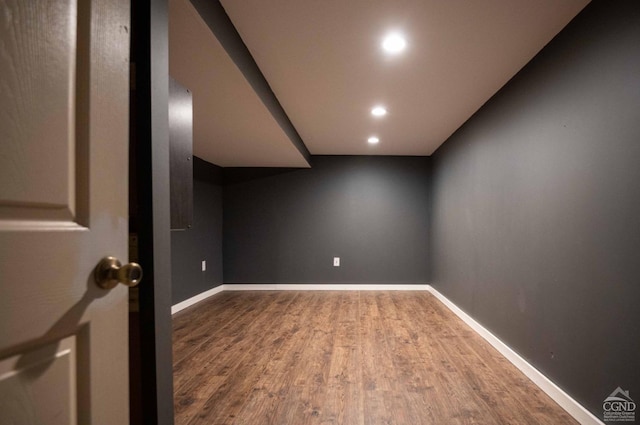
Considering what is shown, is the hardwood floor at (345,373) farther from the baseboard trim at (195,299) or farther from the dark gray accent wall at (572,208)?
the dark gray accent wall at (572,208)

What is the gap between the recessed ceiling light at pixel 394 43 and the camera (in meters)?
1.89

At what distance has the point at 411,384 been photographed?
2.05m

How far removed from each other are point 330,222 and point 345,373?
10.1 feet

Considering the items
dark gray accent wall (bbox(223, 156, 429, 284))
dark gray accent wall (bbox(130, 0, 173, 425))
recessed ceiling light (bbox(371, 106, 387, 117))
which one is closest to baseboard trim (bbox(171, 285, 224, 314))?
dark gray accent wall (bbox(223, 156, 429, 284))

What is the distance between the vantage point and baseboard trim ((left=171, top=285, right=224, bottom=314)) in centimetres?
382

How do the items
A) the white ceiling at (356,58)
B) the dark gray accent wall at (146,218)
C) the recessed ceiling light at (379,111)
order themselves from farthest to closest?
1. the recessed ceiling light at (379,111)
2. the white ceiling at (356,58)
3. the dark gray accent wall at (146,218)

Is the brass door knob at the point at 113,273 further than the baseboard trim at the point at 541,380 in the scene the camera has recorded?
No

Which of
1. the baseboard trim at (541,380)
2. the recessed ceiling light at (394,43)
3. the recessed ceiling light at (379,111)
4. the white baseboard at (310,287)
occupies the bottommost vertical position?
the white baseboard at (310,287)

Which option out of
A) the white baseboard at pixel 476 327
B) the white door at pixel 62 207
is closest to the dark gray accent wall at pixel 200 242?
the white baseboard at pixel 476 327

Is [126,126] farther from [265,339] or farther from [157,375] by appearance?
[265,339]

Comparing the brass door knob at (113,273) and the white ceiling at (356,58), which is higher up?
the white ceiling at (356,58)

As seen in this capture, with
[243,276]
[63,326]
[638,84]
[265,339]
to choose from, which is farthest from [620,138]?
[243,276]

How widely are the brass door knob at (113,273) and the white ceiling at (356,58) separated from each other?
3.98 ft

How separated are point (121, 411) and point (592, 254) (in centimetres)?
207
